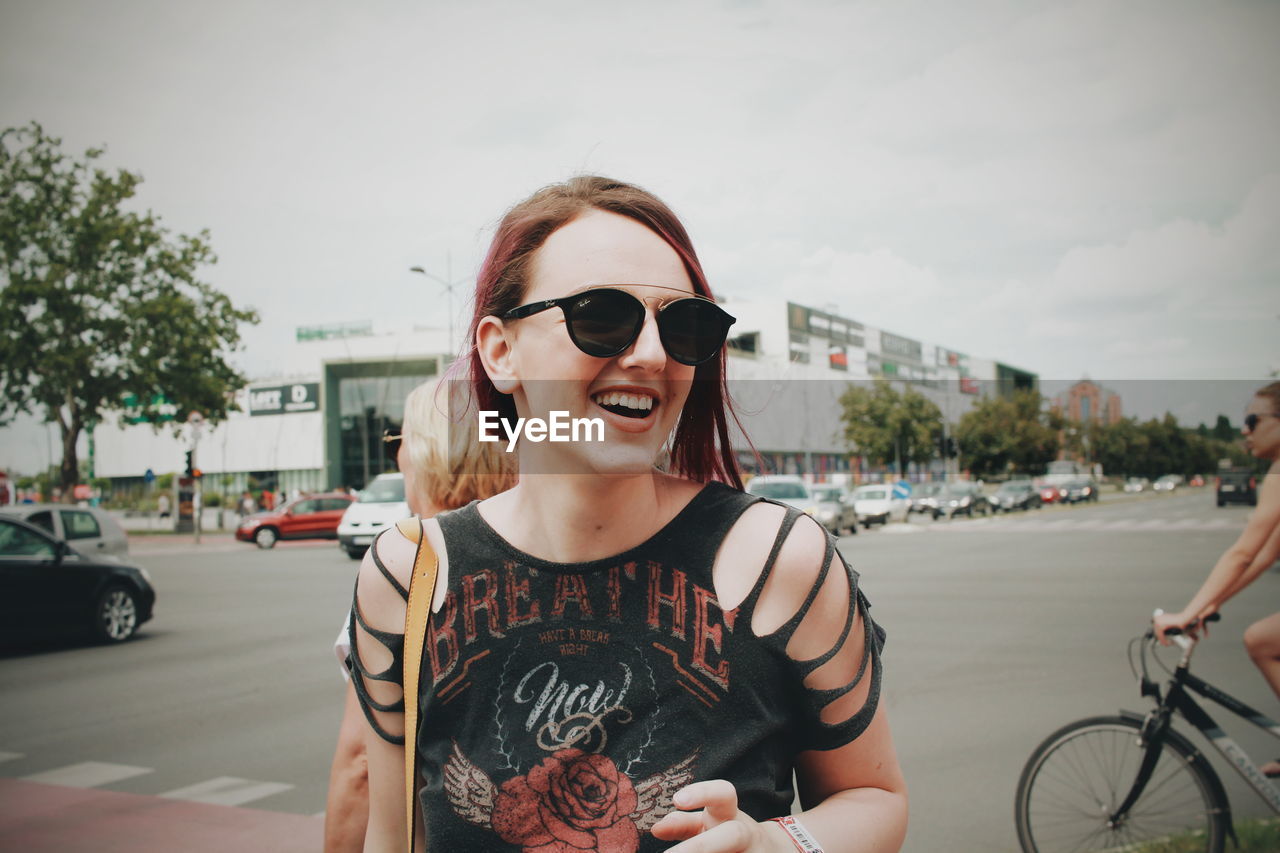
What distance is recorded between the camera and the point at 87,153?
94.7 ft

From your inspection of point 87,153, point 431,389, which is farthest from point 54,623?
point 87,153

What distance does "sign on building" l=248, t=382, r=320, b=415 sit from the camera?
218ft

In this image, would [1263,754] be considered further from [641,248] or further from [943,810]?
[641,248]

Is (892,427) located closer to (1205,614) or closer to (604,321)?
(1205,614)

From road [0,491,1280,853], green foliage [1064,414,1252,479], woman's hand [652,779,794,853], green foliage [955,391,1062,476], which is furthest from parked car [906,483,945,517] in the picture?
woman's hand [652,779,794,853]

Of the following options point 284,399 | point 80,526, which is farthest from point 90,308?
point 284,399

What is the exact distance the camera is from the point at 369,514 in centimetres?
Answer: 2088

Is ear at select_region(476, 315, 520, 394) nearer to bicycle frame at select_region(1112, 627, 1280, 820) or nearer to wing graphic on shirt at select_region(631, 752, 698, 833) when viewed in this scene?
wing graphic on shirt at select_region(631, 752, 698, 833)

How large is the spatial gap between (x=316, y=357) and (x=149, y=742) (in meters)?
70.0

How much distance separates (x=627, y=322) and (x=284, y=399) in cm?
7091

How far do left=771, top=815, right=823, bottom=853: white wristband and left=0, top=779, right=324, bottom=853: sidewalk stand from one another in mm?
3307

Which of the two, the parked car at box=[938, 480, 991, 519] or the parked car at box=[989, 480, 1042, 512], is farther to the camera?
the parked car at box=[989, 480, 1042, 512]

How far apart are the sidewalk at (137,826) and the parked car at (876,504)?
93.5 ft

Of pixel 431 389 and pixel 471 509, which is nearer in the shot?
pixel 471 509
